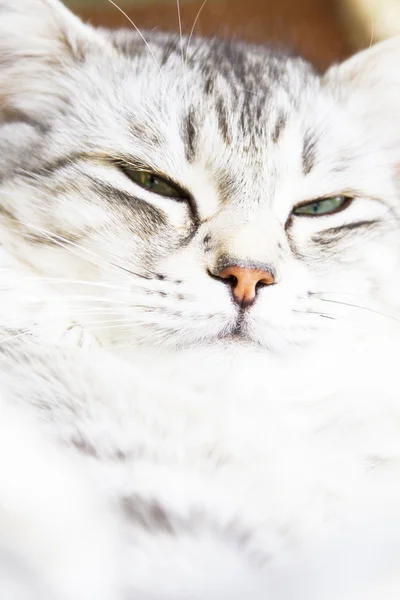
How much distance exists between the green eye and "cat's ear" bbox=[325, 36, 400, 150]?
0.28 feet

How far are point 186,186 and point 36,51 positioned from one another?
0.21 meters

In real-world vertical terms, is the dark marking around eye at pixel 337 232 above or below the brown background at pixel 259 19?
below

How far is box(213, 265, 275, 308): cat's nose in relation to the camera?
53cm

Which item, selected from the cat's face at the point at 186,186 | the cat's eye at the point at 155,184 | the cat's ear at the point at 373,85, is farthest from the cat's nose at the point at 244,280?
the cat's ear at the point at 373,85

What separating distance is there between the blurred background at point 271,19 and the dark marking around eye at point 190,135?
7.2 inches

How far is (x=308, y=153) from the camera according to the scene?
0.61m

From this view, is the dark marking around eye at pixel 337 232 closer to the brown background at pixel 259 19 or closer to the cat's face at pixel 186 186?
the cat's face at pixel 186 186

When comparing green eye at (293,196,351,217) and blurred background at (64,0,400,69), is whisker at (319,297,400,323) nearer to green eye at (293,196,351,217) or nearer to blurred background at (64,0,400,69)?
green eye at (293,196,351,217)

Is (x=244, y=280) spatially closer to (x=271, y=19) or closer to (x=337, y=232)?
(x=337, y=232)

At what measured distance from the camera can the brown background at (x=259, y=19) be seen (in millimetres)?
766

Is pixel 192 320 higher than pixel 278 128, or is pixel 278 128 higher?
pixel 278 128

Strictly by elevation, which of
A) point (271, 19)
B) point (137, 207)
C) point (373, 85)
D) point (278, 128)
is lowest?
point (137, 207)

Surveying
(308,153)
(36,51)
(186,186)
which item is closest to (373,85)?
(308,153)

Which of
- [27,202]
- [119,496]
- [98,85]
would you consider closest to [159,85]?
[98,85]
